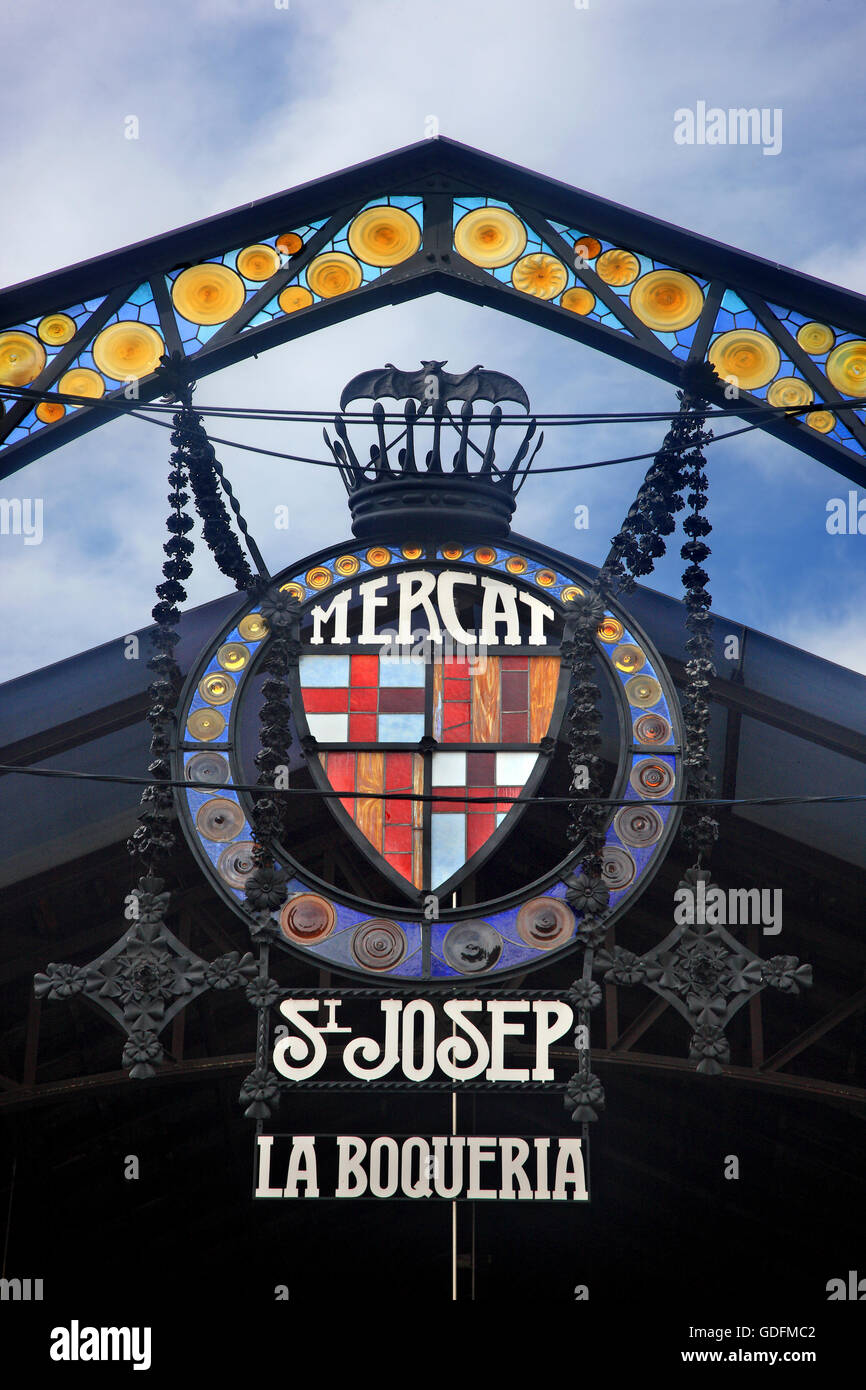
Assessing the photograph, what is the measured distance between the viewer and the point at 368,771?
915 centimetres

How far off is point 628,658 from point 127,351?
320 cm

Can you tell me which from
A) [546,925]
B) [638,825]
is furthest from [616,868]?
[546,925]

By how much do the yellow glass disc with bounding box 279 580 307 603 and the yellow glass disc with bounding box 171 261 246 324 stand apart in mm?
1491

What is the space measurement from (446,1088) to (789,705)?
502cm

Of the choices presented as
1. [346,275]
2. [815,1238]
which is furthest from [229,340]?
[815,1238]

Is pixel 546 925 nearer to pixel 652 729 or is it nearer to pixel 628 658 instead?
pixel 652 729

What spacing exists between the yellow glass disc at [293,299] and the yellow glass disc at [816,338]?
2.70m

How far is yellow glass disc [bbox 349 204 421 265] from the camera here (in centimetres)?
938

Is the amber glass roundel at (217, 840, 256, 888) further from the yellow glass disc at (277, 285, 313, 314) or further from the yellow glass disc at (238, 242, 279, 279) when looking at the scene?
the yellow glass disc at (238, 242, 279, 279)

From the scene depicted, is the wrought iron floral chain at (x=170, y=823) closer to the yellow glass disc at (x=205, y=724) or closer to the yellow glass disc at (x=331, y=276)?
the yellow glass disc at (x=205, y=724)

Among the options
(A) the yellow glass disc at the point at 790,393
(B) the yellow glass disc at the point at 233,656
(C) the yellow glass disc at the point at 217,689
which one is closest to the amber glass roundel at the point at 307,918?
(C) the yellow glass disc at the point at 217,689

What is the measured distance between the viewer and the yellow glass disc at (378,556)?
9.46 meters

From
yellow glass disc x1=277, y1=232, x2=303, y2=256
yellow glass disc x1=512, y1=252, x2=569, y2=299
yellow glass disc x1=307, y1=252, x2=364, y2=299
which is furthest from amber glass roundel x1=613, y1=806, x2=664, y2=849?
yellow glass disc x1=277, y1=232, x2=303, y2=256

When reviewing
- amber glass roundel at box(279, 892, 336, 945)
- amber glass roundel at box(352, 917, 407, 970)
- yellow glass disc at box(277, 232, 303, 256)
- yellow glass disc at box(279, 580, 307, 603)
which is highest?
yellow glass disc at box(277, 232, 303, 256)
